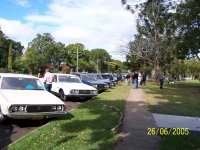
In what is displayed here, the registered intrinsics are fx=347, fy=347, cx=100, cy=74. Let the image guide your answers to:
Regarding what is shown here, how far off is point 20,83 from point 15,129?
234cm

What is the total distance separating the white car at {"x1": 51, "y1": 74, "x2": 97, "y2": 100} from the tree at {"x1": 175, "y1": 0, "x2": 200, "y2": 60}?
17.9 m

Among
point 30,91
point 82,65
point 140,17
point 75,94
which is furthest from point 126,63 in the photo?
point 30,91

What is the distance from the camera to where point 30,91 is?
451 inches

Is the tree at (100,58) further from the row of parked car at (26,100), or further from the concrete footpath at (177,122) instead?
the row of parked car at (26,100)

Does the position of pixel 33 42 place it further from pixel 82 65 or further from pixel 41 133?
pixel 41 133

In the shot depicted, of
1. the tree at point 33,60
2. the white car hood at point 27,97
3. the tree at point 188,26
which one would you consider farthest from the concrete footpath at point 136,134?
the tree at point 33,60

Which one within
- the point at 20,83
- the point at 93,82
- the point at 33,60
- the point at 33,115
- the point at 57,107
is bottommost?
the point at 33,115

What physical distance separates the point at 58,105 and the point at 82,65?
109506 millimetres

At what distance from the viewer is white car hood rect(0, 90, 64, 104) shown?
10.1 metres

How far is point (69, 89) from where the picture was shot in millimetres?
18078

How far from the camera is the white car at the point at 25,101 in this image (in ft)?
32.4

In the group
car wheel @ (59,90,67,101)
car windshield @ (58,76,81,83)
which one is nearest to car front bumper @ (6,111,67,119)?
car wheel @ (59,90,67,101)

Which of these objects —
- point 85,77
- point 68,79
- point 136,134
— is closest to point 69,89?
point 68,79
